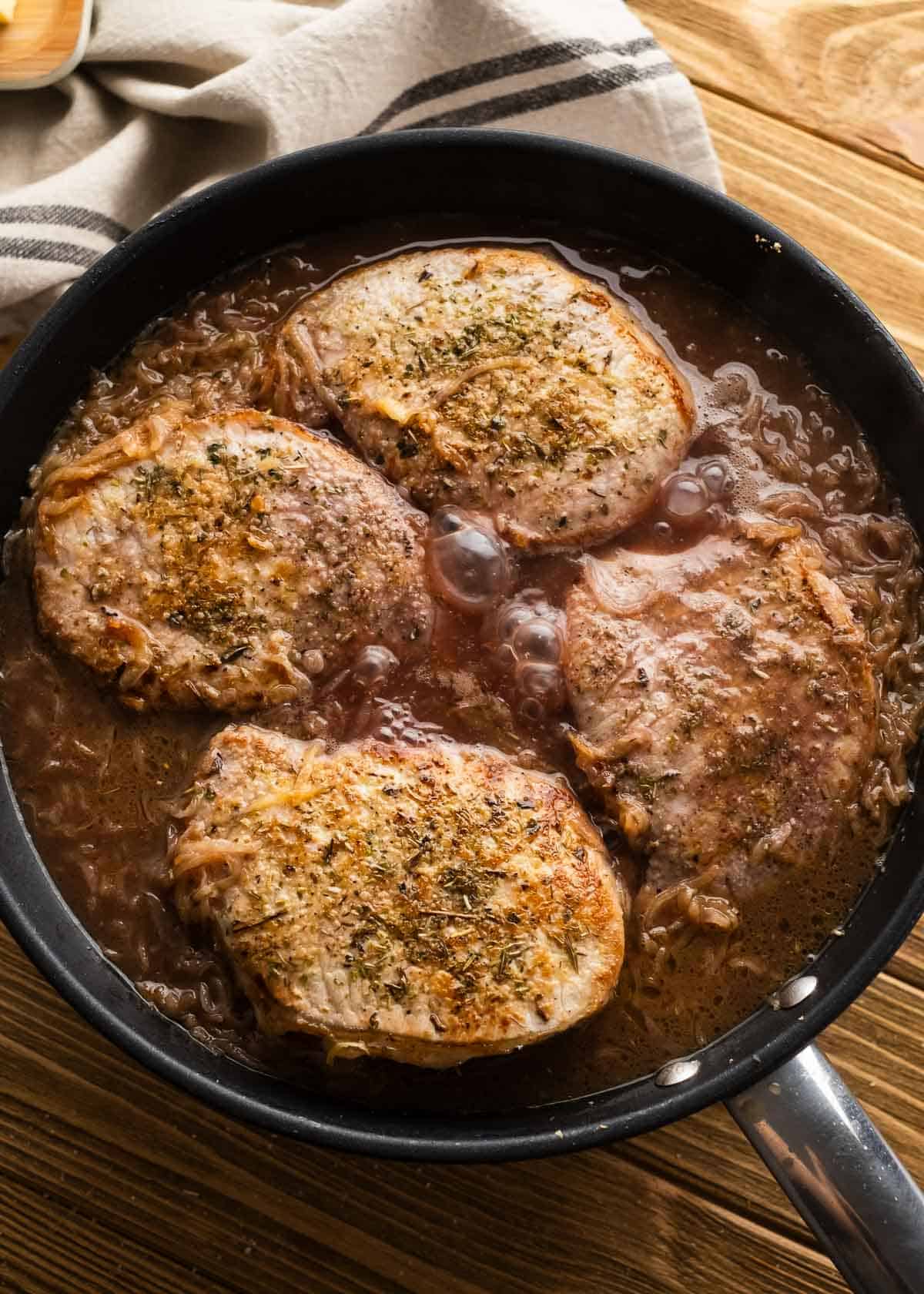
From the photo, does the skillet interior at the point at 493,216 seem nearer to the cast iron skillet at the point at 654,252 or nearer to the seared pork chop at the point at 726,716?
the cast iron skillet at the point at 654,252

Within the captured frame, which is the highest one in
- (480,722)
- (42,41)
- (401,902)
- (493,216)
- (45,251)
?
(493,216)

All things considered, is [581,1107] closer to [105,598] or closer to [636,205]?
[105,598]

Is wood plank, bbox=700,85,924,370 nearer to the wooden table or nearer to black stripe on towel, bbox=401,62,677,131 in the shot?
black stripe on towel, bbox=401,62,677,131

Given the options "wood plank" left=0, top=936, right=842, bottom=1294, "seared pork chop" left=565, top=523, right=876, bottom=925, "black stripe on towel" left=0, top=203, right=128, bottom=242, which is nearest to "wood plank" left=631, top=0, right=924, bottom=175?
"seared pork chop" left=565, top=523, right=876, bottom=925

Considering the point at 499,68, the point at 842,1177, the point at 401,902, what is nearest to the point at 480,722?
the point at 401,902

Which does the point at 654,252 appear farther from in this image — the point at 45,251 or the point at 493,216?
the point at 45,251

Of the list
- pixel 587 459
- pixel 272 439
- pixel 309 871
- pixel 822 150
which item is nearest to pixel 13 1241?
pixel 309 871
